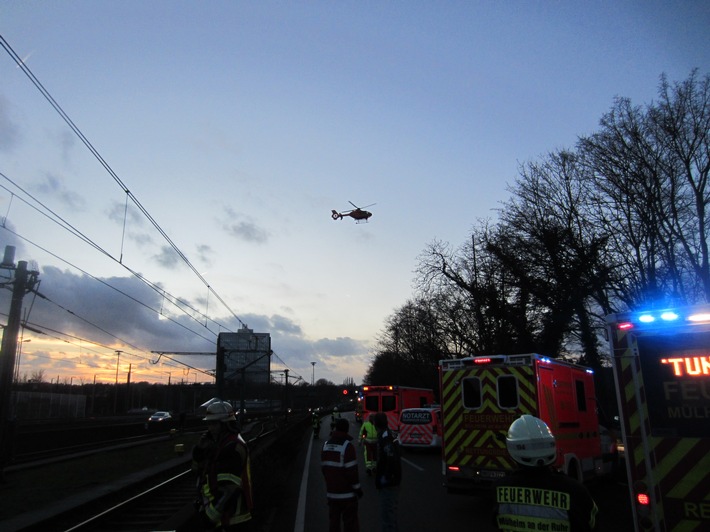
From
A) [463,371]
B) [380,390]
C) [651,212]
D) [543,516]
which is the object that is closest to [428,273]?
[380,390]

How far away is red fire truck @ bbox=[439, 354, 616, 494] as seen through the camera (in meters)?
10.1

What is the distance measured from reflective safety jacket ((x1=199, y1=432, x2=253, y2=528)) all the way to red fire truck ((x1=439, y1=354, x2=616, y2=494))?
6.33 metres

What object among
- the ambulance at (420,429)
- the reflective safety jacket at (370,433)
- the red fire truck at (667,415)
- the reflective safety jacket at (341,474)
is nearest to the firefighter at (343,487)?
the reflective safety jacket at (341,474)

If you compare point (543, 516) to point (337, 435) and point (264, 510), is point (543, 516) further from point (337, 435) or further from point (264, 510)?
point (264, 510)

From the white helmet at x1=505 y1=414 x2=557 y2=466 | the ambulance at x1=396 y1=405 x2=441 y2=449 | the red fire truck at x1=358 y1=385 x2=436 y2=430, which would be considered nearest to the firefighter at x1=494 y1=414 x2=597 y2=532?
the white helmet at x1=505 y1=414 x2=557 y2=466

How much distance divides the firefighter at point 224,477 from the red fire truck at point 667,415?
12.9 ft

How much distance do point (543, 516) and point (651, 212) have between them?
19881 mm

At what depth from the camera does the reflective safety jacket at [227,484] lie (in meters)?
4.49

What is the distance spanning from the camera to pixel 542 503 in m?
3.21

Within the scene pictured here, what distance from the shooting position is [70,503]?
11766 millimetres

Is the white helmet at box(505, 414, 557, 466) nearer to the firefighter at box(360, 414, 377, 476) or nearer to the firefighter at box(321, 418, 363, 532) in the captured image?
the firefighter at box(321, 418, 363, 532)

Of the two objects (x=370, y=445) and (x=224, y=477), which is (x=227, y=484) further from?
(x=370, y=445)

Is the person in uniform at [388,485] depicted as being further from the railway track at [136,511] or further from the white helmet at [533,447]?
the white helmet at [533,447]

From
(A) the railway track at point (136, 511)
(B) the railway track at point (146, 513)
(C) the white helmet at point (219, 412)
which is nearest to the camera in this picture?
(C) the white helmet at point (219, 412)
